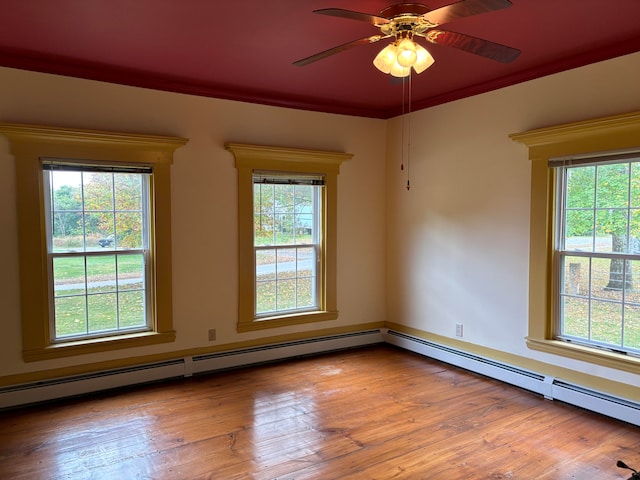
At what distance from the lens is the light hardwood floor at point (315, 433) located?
105 inches

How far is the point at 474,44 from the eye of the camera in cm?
235

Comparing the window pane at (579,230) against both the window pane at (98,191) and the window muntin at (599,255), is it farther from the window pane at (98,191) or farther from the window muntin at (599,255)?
the window pane at (98,191)

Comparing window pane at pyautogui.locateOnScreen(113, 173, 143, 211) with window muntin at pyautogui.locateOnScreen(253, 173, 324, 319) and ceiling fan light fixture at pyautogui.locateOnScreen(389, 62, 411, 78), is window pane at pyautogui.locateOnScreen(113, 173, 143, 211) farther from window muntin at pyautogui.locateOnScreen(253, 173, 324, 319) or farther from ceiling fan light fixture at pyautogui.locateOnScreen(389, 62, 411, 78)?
ceiling fan light fixture at pyautogui.locateOnScreen(389, 62, 411, 78)

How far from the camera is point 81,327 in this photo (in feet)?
12.5

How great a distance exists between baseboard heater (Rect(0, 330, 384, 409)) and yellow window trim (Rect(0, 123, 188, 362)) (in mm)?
222

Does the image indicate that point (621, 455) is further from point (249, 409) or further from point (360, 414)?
point (249, 409)

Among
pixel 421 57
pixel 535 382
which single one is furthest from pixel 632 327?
pixel 421 57

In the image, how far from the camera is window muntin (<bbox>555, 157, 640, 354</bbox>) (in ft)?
10.7

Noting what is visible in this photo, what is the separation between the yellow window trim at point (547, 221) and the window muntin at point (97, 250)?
3.27 meters

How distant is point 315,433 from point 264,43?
268cm

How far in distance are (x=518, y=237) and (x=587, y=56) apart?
146 centimetres

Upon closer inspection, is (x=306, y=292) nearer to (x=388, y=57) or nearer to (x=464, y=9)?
(x=388, y=57)

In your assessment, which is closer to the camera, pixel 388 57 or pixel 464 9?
pixel 464 9

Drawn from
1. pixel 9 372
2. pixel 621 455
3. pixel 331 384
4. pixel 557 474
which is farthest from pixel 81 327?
pixel 621 455
